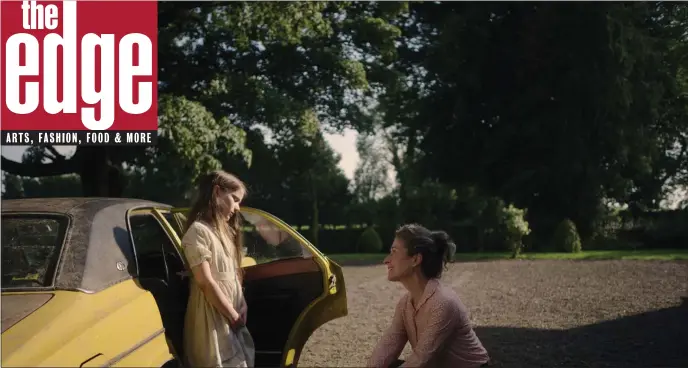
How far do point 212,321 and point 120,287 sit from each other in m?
0.56

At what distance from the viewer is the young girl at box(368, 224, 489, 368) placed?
3.23 metres

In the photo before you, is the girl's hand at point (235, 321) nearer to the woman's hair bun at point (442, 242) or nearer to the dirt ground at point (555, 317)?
the woman's hair bun at point (442, 242)

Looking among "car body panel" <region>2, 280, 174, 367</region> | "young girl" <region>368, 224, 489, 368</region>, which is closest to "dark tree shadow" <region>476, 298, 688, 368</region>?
"young girl" <region>368, 224, 489, 368</region>

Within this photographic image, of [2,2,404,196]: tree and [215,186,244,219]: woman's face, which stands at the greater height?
[2,2,404,196]: tree

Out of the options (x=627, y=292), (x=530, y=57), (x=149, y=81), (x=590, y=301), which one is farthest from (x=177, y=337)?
(x=530, y=57)

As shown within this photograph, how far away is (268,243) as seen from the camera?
4969mm

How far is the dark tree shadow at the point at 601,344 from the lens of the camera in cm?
693

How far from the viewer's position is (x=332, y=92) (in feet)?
78.4

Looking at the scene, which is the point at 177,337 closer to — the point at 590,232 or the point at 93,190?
the point at 93,190

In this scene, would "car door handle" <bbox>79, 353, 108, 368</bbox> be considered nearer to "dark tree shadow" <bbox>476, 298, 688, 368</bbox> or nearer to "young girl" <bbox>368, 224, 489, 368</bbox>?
"young girl" <bbox>368, 224, 489, 368</bbox>

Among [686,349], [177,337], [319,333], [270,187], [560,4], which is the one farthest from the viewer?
[270,187]

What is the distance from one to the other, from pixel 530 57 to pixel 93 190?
15208 mm

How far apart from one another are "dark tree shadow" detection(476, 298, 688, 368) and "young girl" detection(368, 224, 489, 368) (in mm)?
3661

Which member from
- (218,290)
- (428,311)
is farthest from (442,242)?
(218,290)
